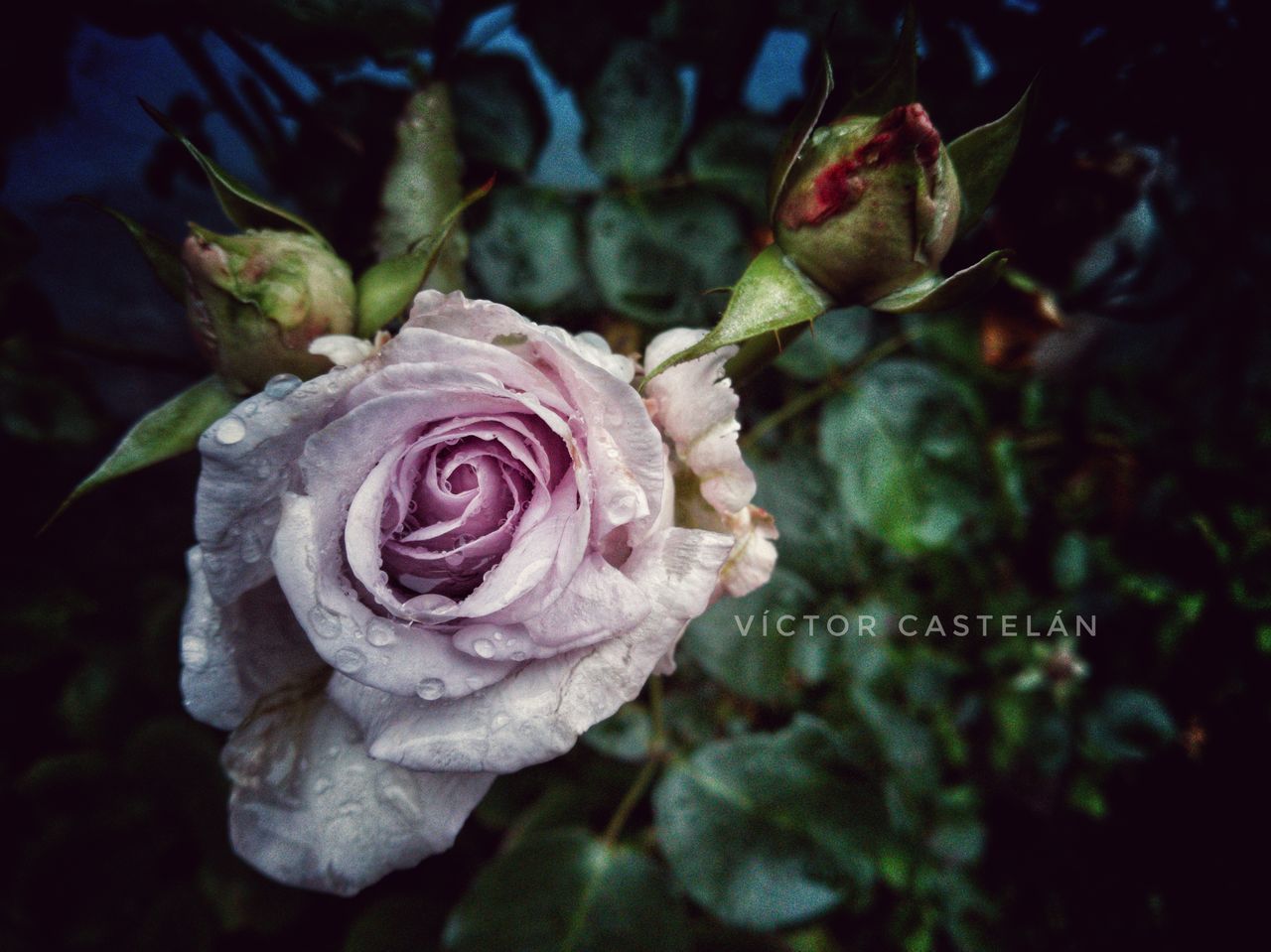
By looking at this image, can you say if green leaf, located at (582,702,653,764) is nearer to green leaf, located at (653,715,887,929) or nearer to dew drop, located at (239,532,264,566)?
green leaf, located at (653,715,887,929)

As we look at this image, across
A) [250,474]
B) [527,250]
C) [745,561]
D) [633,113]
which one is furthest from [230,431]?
[633,113]

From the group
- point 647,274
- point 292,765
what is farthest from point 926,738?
point 292,765

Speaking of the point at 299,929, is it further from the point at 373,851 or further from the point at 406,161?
the point at 406,161

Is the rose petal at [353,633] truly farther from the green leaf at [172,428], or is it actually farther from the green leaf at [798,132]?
Result: the green leaf at [798,132]

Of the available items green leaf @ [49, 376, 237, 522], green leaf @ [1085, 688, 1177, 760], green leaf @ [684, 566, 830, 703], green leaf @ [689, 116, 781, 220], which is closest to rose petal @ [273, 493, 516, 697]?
green leaf @ [49, 376, 237, 522]

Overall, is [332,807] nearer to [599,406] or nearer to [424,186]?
[599,406]

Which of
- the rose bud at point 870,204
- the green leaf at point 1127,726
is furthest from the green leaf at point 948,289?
the green leaf at point 1127,726
